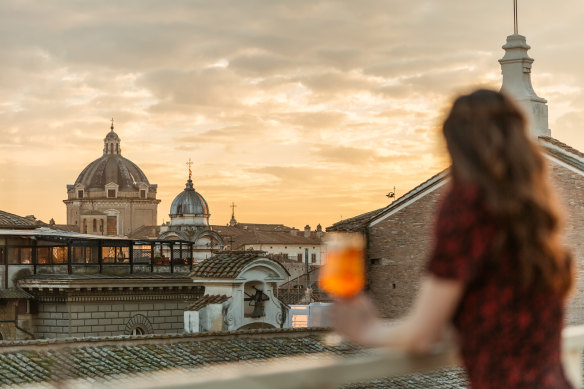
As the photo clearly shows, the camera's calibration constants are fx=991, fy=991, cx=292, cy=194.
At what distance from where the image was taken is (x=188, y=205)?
8225 centimetres

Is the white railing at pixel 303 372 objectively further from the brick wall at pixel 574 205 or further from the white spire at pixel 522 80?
the white spire at pixel 522 80

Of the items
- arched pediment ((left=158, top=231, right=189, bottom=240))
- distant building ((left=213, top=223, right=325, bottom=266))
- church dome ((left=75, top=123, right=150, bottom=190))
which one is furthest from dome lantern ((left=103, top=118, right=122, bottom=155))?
arched pediment ((left=158, top=231, right=189, bottom=240))

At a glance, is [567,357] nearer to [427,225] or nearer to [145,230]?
[427,225]

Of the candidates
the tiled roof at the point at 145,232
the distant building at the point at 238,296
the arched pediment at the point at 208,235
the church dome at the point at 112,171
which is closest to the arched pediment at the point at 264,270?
the distant building at the point at 238,296

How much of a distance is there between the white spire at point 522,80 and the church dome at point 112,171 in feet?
350

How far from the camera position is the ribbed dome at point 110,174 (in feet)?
424

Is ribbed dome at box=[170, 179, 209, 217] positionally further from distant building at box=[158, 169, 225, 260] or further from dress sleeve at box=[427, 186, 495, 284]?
dress sleeve at box=[427, 186, 495, 284]

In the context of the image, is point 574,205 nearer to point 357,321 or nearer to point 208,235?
point 357,321

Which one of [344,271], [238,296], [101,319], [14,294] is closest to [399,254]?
[238,296]

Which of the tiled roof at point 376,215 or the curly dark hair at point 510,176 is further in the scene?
the tiled roof at point 376,215

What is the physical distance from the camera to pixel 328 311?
244 centimetres

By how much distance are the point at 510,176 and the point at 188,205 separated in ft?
264

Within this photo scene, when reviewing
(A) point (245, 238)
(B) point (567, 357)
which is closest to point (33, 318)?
(B) point (567, 357)

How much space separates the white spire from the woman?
22.8 m
